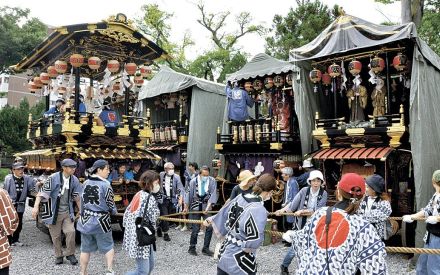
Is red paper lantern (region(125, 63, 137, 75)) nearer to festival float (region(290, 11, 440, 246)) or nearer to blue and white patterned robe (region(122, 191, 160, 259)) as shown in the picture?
festival float (region(290, 11, 440, 246))

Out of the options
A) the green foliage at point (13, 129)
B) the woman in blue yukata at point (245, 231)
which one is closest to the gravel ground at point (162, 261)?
the woman in blue yukata at point (245, 231)

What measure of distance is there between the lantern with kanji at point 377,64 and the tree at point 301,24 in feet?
23.9

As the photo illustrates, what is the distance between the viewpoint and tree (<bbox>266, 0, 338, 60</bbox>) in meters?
17.6

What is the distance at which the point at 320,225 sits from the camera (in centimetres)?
309

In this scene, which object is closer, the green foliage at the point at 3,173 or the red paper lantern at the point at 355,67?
the red paper lantern at the point at 355,67

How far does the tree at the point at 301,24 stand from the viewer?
17.6m

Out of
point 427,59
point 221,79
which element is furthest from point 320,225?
point 221,79

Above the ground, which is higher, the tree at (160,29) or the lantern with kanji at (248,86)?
the tree at (160,29)

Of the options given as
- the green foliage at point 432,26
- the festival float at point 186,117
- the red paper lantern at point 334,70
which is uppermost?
the green foliage at point 432,26

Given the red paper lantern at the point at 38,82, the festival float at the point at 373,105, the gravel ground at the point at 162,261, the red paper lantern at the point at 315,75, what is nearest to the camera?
the gravel ground at the point at 162,261

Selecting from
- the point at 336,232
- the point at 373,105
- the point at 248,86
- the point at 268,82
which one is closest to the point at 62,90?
the point at 248,86

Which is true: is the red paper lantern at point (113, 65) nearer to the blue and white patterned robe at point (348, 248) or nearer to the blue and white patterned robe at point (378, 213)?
the blue and white patterned robe at point (378, 213)

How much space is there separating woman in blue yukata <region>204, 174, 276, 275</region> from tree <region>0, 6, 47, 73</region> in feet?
88.5

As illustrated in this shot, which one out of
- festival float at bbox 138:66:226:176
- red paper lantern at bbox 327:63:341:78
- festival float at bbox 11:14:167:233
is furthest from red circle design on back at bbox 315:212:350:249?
festival float at bbox 138:66:226:176
